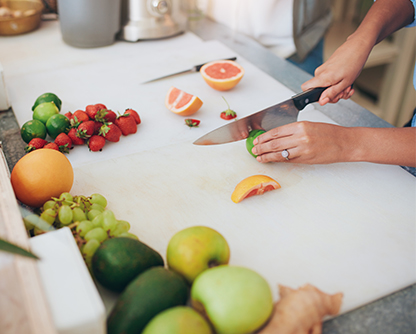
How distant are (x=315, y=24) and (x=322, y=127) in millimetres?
1185

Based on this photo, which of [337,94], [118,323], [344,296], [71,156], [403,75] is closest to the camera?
[118,323]

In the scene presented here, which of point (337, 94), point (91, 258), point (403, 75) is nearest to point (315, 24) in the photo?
point (337, 94)

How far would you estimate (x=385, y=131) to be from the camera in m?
0.91

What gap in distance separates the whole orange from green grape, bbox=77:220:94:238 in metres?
0.15

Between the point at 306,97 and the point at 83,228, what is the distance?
69cm

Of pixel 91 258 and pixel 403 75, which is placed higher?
pixel 91 258

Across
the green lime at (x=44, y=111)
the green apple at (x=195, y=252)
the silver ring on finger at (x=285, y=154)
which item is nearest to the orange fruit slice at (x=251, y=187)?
the silver ring on finger at (x=285, y=154)

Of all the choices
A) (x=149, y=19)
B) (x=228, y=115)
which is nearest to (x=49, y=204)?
(x=228, y=115)

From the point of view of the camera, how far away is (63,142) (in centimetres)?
100

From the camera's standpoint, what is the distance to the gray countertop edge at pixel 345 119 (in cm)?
65

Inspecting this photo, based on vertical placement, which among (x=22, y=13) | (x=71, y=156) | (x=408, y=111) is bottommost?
(x=408, y=111)

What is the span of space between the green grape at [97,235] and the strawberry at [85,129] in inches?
15.6

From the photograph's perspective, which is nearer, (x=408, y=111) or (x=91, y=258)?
(x=91, y=258)

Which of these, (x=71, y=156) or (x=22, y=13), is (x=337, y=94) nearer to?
(x=71, y=156)
